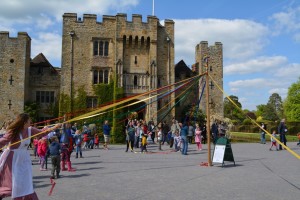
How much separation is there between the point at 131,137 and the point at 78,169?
25.3ft

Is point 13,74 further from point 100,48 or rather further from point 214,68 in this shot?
point 214,68

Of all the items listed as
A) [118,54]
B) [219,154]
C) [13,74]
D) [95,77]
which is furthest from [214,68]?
[219,154]

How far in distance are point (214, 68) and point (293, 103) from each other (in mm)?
40086

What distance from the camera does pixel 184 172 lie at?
12.6m

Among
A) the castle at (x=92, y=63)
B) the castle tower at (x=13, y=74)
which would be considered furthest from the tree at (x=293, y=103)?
the castle tower at (x=13, y=74)

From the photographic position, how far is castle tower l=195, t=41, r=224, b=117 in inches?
1666

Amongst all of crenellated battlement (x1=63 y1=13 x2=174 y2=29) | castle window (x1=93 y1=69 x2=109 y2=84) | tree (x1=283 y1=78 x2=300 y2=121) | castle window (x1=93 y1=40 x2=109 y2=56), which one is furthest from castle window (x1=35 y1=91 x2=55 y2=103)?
tree (x1=283 y1=78 x2=300 y2=121)

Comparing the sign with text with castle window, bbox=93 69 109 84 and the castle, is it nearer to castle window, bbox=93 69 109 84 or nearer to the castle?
the castle

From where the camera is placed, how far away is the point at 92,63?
37375mm

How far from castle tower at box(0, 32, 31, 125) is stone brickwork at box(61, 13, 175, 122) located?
14.4 feet

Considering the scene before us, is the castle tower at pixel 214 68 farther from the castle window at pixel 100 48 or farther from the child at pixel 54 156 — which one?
the child at pixel 54 156

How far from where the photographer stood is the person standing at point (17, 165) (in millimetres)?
5895

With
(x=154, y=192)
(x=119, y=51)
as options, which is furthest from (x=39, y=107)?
(x=154, y=192)

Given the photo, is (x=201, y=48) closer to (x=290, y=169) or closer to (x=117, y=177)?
(x=290, y=169)
